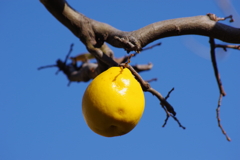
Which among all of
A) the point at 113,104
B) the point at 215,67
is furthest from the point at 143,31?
the point at 215,67

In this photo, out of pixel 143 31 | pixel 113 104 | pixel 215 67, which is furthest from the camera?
pixel 215 67

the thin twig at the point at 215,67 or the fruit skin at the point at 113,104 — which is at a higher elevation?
the thin twig at the point at 215,67

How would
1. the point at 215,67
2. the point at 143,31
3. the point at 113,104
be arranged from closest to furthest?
the point at 113,104 < the point at 143,31 < the point at 215,67

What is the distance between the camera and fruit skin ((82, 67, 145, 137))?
5.45 feet

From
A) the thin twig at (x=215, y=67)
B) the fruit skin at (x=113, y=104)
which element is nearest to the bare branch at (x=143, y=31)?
the fruit skin at (x=113, y=104)

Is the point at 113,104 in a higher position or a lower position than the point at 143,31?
lower

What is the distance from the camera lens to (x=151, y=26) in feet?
6.47

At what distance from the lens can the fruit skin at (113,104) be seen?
5.45ft

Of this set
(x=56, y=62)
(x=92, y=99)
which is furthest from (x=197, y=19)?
(x=56, y=62)

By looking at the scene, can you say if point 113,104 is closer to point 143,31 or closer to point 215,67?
point 143,31

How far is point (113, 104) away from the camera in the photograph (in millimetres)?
1660

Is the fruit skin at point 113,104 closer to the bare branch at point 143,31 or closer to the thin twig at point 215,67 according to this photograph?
the bare branch at point 143,31

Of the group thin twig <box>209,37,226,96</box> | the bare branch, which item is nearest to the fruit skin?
the bare branch

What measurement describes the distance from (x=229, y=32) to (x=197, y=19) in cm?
22
